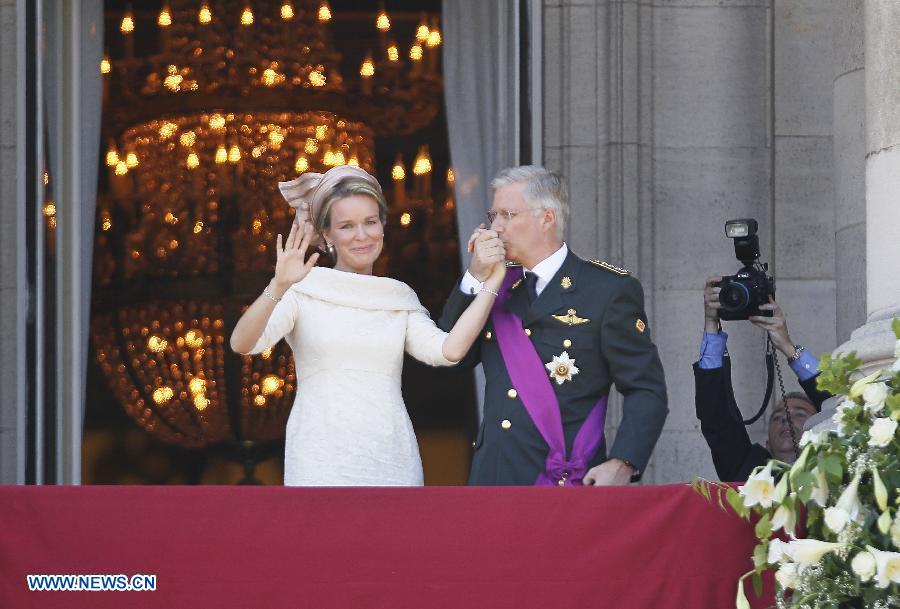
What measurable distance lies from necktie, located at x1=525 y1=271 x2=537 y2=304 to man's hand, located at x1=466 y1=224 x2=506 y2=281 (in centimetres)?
17

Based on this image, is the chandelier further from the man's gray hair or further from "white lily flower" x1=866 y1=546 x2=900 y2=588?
"white lily flower" x1=866 y1=546 x2=900 y2=588

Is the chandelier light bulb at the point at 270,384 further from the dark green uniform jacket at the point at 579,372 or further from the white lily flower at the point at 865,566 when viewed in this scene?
the white lily flower at the point at 865,566

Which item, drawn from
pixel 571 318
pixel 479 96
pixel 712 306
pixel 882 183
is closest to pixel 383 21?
pixel 479 96

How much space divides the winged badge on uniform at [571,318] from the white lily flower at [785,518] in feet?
4.71

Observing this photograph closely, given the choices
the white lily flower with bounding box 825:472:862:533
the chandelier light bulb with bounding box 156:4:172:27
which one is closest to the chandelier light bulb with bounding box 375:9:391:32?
the chandelier light bulb with bounding box 156:4:172:27

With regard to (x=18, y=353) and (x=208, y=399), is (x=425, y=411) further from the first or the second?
(x=18, y=353)

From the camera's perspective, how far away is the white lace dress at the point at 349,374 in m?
6.05

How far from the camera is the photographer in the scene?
709 cm

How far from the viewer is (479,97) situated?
9492mm

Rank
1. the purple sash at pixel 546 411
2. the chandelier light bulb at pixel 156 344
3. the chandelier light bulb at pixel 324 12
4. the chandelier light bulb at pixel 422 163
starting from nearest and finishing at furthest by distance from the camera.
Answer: the purple sash at pixel 546 411 < the chandelier light bulb at pixel 324 12 < the chandelier light bulb at pixel 422 163 < the chandelier light bulb at pixel 156 344

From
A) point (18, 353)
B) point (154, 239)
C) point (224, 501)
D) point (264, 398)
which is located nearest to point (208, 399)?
point (264, 398)

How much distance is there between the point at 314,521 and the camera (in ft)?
17.6

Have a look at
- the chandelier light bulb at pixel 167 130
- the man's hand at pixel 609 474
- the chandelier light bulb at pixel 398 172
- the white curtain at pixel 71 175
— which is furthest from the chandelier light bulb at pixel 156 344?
the man's hand at pixel 609 474

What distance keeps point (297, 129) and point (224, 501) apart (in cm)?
695
